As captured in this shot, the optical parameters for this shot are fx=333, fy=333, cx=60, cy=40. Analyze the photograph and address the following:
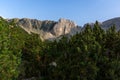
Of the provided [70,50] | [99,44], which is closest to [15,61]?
[70,50]

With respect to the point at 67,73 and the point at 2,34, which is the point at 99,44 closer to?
the point at 67,73

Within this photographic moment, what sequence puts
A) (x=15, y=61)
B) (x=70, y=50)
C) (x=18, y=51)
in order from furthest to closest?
(x=18, y=51), (x=15, y=61), (x=70, y=50)

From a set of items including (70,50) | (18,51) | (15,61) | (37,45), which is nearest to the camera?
(70,50)

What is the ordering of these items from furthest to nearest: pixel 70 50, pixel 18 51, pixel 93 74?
pixel 18 51 < pixel 70 50 < pixel 93 74

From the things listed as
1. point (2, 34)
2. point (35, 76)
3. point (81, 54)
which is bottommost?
point (35, 76)

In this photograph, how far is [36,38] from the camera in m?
71.1

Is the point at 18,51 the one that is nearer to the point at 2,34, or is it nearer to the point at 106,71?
the point at 2,34

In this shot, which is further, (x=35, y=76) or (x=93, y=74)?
(x=35, y=76)

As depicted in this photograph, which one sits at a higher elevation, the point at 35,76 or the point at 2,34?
the point at 2,34

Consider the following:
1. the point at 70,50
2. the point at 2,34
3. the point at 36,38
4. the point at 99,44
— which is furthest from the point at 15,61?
the point at 36,38

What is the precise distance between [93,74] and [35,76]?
1814 cm

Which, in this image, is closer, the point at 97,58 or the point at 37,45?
the point at 97,58

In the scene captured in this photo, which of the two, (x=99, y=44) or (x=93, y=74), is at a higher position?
(x=99, y=44)

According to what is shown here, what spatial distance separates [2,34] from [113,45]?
1614 cm
